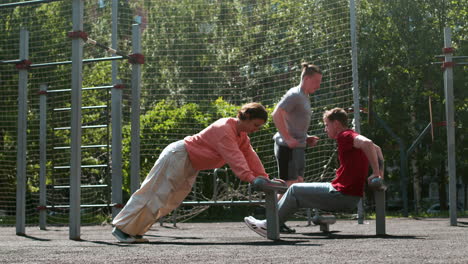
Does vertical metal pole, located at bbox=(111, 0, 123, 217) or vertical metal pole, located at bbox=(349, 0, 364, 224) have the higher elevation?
vertical metal pole, located at bbox=(349, 0, 364, 224)

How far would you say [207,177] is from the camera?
16.5 metres

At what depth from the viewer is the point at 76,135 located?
22.3 feet

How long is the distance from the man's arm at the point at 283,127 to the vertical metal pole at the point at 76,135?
1.85 m

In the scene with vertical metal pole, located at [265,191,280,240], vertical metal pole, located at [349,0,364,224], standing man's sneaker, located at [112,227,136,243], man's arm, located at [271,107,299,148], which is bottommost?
standing man's sneaker, located at [112,227,136,243]

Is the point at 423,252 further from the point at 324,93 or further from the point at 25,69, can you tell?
the point at 324,93

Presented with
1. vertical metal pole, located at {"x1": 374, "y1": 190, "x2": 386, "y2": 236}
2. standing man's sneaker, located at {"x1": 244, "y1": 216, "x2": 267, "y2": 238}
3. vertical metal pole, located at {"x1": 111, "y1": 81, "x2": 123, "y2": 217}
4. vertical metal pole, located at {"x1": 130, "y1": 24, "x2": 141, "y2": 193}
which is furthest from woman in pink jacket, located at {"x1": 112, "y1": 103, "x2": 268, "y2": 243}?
vertical metal pole, located at {"x1": 111, "y1": 81, "x2": 123, "y2": 217}

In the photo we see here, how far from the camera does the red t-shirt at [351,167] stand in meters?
6.35

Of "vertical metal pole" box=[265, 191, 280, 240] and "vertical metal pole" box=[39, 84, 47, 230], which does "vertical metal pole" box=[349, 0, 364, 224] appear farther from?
"vertical metal pole" box=[265, 191, 280, 240]

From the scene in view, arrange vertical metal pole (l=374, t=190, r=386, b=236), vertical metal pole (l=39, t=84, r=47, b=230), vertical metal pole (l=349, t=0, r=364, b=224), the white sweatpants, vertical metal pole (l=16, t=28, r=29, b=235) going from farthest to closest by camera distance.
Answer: vertical metal pole (l=349, t=0, r=364, b=224), vertical metal pole (l=39, t=84, r=47, b=230), vertical metal pole (l=16, t=28, r=29, b=235), vertical metal pole (l=374, t=190, r=386, b=236), the white sweatpants

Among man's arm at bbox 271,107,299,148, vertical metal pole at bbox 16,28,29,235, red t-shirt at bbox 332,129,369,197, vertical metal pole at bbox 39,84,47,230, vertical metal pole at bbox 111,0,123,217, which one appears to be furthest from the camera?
vertical metal pole at bbox 39,84,47,230

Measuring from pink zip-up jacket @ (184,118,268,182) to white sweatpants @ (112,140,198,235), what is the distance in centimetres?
11

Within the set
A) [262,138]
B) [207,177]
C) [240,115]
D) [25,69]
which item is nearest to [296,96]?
[240,115]

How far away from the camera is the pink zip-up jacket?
577 centimetres

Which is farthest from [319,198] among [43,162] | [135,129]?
[43,162]
